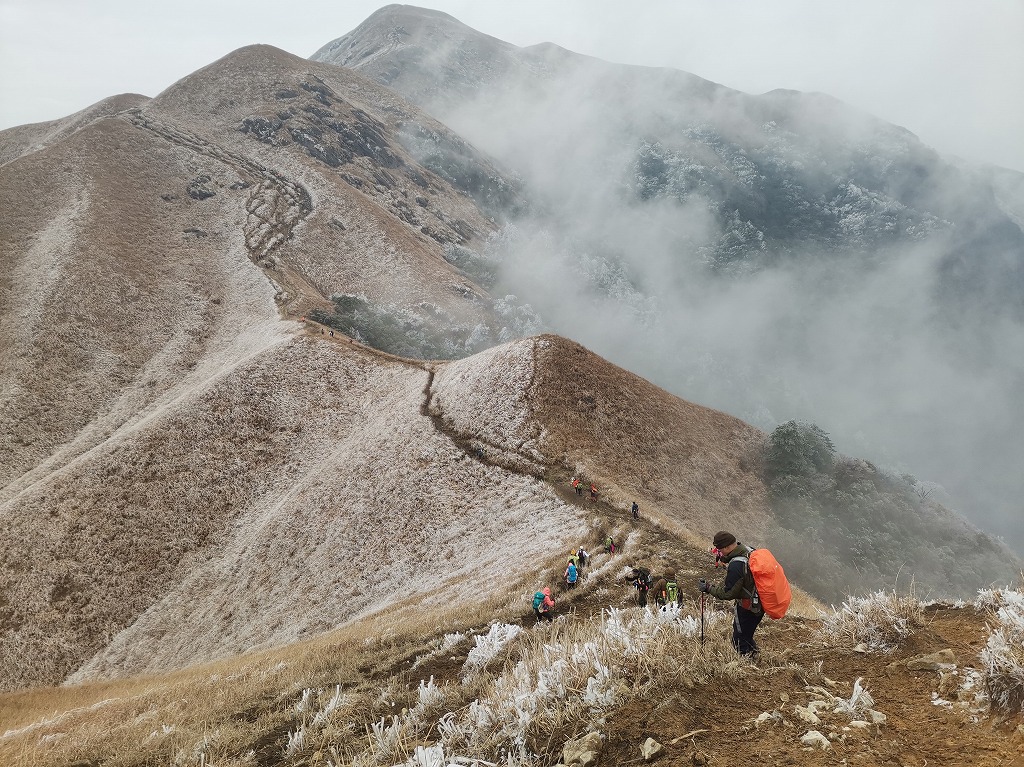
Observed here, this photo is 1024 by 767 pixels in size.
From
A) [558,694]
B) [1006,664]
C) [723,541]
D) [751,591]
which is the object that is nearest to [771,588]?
[751,591]

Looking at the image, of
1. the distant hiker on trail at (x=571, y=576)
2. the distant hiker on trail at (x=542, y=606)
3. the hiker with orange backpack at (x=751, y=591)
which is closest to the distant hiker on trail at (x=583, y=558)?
the distant hiker on trail at (x=571, y=576)

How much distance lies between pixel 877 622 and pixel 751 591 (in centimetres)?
157

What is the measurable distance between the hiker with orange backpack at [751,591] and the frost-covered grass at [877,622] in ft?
3.10

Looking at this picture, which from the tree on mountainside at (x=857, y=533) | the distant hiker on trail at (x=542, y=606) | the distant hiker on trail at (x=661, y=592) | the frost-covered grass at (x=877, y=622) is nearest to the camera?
the frost-covered grass at (x=877, y=622)

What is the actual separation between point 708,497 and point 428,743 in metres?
33.2

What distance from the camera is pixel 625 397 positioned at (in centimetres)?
3825

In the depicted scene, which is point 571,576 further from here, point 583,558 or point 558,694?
point 558,694

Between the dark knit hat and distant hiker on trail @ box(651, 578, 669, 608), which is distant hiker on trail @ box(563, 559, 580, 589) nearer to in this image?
distant hiker on trail @ box(651, 578, 669, 608)

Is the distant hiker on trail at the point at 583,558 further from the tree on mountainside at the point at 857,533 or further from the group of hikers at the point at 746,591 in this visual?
the tree on mountainside at the point at 857,533

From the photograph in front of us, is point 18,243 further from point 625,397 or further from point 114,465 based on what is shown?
point 625,397

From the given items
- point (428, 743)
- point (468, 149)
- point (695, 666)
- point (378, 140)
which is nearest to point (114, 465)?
point (428, 743)

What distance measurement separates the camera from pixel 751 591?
6848 mm

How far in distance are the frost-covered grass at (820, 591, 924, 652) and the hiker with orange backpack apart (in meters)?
0.94

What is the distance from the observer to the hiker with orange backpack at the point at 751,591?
6.57 meters
